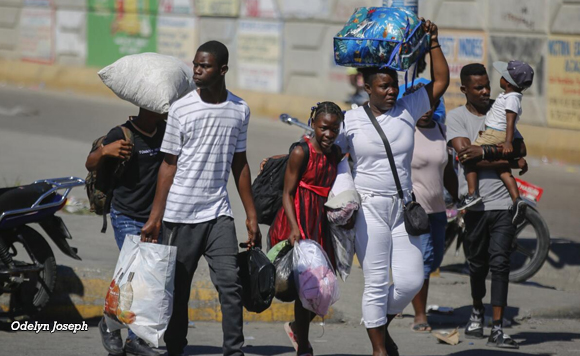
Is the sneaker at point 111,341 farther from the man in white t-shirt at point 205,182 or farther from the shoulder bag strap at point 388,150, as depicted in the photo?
the shoulder bag strap at point 388,150

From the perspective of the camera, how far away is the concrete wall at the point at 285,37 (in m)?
14.0

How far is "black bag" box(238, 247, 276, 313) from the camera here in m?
5.50

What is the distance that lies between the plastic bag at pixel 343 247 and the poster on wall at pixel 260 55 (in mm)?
12438

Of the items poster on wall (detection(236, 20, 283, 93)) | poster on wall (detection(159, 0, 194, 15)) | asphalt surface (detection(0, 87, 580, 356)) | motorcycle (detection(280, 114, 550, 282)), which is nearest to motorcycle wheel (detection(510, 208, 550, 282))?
motorcycle (detection(280, 114, 550, 282))

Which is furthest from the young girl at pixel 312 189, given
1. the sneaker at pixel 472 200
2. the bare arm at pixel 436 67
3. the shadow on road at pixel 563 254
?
the shadow on road at pixel 563 254

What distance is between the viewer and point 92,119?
56.5ft

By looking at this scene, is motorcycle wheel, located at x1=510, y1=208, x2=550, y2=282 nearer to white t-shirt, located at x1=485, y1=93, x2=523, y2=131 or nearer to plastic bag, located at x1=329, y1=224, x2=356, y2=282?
white t-shirt, located at x1=485, y1=93, x2=523, y2=131

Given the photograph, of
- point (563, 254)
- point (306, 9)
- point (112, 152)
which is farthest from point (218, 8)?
point (112, 152)

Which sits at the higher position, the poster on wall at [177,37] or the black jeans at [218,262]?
the poster on wall at [177,37]

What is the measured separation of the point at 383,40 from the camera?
18.1ft

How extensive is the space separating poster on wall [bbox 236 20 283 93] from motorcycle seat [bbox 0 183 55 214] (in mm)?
11608

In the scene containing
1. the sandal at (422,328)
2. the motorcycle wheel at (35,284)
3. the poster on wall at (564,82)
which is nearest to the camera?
the motorcycle wheel at (35,284)

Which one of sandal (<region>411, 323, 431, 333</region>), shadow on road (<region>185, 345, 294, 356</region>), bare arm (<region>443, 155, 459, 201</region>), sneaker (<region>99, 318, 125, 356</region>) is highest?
bare arm (<region>443, 155, 459, 201</region>)

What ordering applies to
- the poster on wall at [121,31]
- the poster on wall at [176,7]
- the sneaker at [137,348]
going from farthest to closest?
the poster on wall at [121,31]
the poster on wall at [176,7]
the sneaker at [137,348]
